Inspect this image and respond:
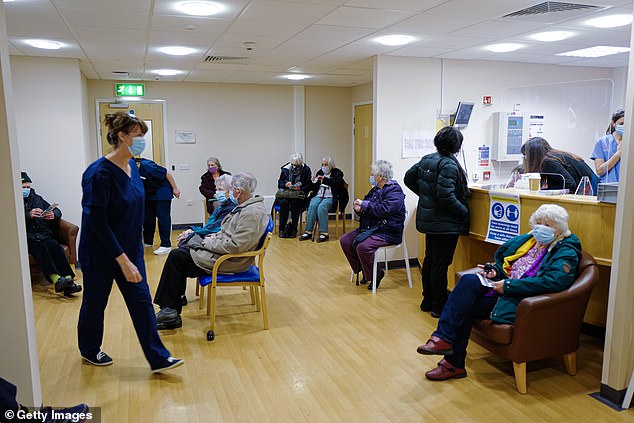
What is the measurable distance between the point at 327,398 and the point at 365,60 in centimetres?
444

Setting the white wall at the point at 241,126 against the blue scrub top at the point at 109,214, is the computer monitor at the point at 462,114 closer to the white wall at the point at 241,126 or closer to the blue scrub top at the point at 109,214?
the white wall at the point at 241,126

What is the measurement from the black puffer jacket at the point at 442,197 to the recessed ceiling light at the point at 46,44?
3.83m

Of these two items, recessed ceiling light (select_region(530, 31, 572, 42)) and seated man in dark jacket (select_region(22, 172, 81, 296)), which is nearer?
recessed ceiling light (select_region(530, 31, 572, 42))

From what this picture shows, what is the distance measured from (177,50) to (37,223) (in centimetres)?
235

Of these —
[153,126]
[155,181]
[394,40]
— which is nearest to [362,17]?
[394,40]

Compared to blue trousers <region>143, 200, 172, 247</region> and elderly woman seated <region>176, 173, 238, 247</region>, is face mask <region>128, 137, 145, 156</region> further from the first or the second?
blue trousers <region>143, 200, 172, 247</region>

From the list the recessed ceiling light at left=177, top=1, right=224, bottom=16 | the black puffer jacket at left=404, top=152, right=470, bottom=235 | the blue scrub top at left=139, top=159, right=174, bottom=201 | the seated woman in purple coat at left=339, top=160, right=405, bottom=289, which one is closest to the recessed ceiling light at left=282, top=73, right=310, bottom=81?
the blue scrub top at left=139, top=159, right=174, bottom=201

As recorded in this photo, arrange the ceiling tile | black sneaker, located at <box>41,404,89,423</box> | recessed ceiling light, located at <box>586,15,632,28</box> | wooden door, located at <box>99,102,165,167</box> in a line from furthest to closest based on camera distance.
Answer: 1. wooden door, located at <box>99,102,165,167</box>
2. recessed ceiling light, located at <box>586,15,632,28</box>
3. the ceiling tile
4. black sneaker, located at <box>41,404,89,423</box>

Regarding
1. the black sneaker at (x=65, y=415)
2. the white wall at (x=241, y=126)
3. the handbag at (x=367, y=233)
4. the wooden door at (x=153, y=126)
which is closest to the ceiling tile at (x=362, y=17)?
the handbag at (x=367, y=233)

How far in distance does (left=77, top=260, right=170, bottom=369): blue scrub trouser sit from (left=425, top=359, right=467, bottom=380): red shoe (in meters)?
1.69

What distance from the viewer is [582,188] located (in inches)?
159

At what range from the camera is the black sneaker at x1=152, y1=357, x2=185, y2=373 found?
3248mm

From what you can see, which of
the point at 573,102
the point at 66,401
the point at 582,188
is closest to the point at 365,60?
the point at 573,102

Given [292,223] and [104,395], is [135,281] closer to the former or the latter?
[104,395]
